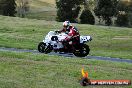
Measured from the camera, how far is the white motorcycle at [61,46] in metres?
25.5

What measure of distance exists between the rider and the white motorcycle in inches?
7.2

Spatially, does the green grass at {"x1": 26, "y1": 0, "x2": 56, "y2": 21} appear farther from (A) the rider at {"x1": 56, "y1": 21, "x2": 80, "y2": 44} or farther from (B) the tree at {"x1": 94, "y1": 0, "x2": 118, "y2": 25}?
(A) the rider at {"x1": 56, "y1": 21, "x2": 80, "y2": 44}

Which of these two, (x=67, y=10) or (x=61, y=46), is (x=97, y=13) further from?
(x=61, y=46)

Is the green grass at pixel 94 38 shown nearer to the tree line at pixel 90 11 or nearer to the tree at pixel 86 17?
the tree at pixel 86 17

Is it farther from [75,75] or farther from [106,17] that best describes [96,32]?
[75,75]

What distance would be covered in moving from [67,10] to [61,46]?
6301 centimetres

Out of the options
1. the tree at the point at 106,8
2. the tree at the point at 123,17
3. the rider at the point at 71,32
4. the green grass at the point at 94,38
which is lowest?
the tree at the point at 123,17

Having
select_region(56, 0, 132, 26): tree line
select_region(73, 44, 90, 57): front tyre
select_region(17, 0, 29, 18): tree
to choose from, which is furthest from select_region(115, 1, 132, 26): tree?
select_region(73, 44, 90, 57): front tyre

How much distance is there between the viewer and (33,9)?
138375 millimetres

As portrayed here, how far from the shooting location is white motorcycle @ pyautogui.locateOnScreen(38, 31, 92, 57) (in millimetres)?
25516

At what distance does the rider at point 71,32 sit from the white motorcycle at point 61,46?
0.18 metres

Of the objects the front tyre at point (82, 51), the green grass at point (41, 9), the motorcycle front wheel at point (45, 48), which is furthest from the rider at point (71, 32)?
the green grass at point (41, 9)

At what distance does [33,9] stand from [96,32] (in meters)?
85.0

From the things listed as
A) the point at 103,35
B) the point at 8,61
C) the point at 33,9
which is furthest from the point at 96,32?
the point at 33,9
